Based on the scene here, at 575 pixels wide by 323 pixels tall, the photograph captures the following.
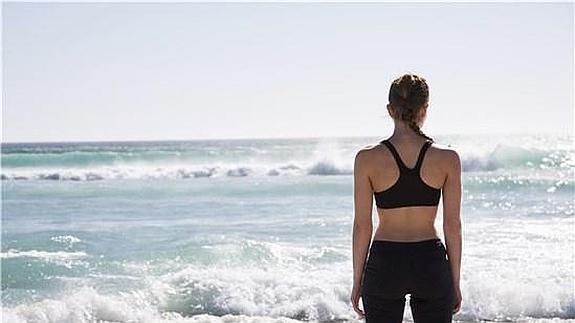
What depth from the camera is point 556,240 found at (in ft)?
31.6

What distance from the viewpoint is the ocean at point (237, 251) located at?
22.6ft

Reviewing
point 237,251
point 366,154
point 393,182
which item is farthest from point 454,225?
point 237,251

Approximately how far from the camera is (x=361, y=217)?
2875 mm

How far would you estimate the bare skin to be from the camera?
9.03 ft

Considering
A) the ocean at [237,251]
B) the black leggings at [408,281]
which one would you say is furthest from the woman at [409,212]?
the ocean at [237,251]

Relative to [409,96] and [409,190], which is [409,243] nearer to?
[409,190]

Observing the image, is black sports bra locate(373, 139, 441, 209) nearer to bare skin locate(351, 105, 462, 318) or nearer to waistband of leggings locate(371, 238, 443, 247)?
bare skin locate(351, 105, 462, 318)

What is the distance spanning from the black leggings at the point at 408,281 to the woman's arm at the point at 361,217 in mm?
43

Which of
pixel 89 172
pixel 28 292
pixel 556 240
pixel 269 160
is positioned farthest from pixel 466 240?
pixel 269 160

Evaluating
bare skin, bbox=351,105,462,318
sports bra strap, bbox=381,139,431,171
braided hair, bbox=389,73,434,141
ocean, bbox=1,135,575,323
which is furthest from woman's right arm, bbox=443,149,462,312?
ocean, bbox=1,135,575,323

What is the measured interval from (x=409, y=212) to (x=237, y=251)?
6288mm

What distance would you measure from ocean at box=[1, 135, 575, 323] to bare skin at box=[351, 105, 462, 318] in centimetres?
384

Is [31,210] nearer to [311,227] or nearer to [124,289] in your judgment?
[311,227]

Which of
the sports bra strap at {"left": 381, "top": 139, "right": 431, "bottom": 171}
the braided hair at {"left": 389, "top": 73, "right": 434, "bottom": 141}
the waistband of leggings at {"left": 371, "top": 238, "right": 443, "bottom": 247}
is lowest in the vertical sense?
the waistband of leggings at {"left": 371, "top": 238, "right": 443, "bottom": 247}
